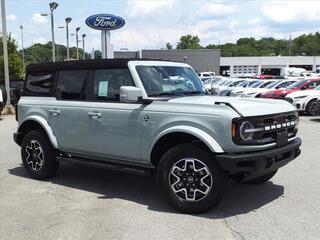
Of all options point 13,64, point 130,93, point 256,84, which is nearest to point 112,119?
point 130,93

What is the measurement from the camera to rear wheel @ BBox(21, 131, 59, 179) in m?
7.44

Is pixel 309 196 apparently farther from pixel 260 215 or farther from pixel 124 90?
pixel 124 90

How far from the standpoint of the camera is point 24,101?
25.8 feet

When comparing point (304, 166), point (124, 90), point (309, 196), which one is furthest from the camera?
point (304, 166)

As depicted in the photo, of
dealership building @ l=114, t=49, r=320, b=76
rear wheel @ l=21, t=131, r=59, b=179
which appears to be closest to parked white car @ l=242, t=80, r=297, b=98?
rear wheel @ l=21, t=131, r=59, b=179

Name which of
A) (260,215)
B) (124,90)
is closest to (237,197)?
(260,215)

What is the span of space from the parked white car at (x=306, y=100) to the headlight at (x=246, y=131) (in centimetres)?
1400

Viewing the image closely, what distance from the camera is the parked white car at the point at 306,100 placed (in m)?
18.8

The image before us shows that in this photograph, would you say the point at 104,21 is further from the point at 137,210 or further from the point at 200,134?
the point at 200,134

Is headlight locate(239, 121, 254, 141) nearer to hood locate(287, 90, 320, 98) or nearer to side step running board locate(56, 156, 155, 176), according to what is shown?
side step running board locate(56, 156, 155, 176)

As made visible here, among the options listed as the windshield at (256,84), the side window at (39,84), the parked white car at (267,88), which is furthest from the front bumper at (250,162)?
the windshield at (256,84)

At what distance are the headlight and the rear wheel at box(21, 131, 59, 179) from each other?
3449 mm

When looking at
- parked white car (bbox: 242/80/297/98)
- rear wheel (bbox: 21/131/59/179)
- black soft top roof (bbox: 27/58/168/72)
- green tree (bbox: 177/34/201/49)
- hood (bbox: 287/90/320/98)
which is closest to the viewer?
black soft top roof (bbox: 27/58/168/72)

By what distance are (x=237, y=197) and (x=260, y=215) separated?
0.83 metres
